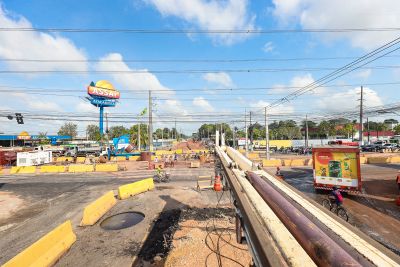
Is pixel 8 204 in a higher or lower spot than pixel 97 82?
lower

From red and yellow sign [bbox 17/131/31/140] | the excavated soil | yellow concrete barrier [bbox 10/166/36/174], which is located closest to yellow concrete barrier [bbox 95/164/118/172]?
yellow concrete barrier [bbox 10/166/36/174]

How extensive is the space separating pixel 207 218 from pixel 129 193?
7487 mm

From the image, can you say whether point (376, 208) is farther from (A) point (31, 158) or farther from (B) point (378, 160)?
(A) point (31, 158)

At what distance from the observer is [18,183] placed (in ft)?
81.7

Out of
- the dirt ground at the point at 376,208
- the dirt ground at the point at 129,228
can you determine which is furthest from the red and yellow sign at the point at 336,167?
the dirt ground at the point at 129,228

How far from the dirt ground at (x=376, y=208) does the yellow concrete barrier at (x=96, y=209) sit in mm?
13266

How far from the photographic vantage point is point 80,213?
1412cm

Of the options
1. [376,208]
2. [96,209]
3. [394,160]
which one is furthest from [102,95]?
[394,160]

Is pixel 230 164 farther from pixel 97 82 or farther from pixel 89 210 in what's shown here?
pixel 97 82

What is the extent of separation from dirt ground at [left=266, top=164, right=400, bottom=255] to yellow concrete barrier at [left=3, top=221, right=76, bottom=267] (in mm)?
12614

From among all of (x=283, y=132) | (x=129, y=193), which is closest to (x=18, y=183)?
(x=129, y=193)

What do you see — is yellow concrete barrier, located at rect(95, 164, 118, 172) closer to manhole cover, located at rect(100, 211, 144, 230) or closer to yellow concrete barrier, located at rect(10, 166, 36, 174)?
yellow concrete barrier, located at rect(10, 166, 36, 174)

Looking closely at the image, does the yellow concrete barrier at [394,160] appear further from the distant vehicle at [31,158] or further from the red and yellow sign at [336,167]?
the distant vehicle at [31,158]

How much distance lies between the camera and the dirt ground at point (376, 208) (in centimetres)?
1006
